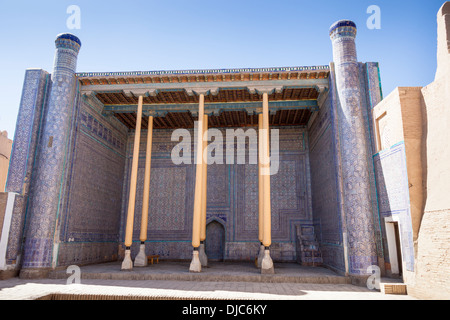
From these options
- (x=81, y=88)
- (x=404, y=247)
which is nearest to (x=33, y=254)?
(x=81, y=88)

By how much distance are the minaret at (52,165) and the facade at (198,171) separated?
0.03 meters

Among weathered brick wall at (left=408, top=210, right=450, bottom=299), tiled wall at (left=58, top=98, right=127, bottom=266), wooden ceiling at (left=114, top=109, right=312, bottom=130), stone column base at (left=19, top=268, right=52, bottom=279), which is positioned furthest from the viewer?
wooden ceiling at (left=114, top=109, right=312, bottom=130)

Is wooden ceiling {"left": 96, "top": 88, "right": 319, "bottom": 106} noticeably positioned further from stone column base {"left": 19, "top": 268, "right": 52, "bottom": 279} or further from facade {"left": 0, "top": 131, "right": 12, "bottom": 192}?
facade {"left": 0, "top": 131, "right": 12, "bottom": 192}

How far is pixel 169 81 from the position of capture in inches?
380

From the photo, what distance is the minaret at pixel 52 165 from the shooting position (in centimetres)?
802

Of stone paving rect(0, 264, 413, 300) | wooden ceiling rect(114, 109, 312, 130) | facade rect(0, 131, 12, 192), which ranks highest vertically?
wooden ceiling rect(114, 109, 312, 130)

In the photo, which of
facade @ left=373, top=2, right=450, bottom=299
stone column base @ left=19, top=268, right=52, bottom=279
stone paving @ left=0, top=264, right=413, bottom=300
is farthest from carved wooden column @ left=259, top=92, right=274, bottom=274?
stone column base @ left=19, top=268, right=52, bottom=279

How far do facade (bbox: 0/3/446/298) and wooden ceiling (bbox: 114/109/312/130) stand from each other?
81 mm

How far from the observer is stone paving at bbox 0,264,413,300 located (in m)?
5.71

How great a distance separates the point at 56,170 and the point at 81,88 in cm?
281

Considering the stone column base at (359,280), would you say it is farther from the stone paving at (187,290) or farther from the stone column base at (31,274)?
the stone column base at (31,274)

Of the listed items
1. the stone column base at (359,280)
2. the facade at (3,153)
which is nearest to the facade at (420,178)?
the stone column base at (359,280)

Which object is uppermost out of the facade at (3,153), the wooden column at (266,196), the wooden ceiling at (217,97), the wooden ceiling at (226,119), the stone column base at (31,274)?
the wooden ceiling at (217,97)

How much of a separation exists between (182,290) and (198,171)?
11.0ft
